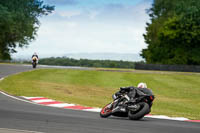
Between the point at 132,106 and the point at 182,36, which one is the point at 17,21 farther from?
the point at 132,106

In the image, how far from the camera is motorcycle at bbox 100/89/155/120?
476 inches

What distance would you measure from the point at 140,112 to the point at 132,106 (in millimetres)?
313

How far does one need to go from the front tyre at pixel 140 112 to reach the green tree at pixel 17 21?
46402 millimetres

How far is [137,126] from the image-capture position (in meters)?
10.8

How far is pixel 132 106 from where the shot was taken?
12.3 meters

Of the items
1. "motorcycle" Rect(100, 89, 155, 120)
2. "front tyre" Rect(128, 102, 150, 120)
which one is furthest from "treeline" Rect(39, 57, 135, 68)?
"front tyre" Rect(128, 102, 150, 120)

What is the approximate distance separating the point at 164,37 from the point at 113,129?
6758 centimetres

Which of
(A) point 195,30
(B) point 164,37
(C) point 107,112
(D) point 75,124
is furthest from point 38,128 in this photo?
(B) point 164,37

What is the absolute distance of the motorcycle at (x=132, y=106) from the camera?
1209cm

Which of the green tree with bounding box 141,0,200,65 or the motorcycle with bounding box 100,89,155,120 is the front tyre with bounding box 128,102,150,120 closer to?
the motorcycle with bounding box 100,89,155,120

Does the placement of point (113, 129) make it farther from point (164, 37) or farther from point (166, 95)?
point (164, 37)

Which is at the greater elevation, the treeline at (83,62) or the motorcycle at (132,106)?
the treeline at (83,62)

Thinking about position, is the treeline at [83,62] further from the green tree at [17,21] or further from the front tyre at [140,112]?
the front tyre at [140,112]

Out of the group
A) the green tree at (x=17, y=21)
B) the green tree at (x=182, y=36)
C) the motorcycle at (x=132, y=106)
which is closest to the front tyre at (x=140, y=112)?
the motorcycle at (x=132, y=106)
